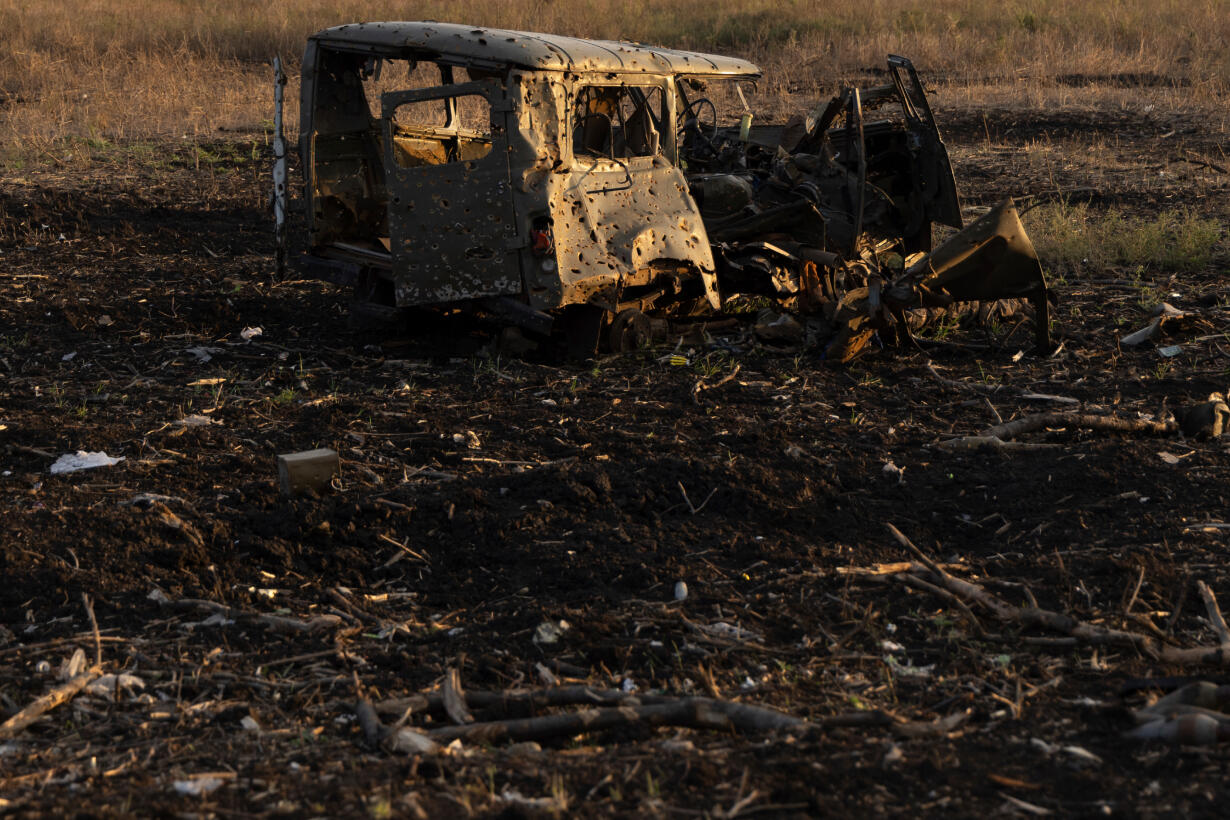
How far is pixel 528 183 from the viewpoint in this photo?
7074mm

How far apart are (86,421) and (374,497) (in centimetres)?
214

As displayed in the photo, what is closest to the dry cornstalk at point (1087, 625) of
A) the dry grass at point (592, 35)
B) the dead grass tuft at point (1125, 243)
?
the dead grass tuft at point (1125, 243)

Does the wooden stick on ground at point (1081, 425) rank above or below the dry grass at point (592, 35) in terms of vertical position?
below

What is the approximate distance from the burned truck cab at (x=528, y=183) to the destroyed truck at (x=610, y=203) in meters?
0.01

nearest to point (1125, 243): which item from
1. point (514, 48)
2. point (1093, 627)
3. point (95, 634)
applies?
point (514, 48)

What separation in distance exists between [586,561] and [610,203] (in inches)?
129

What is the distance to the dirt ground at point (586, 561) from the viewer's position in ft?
10.8

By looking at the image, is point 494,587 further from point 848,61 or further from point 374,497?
point 848,61

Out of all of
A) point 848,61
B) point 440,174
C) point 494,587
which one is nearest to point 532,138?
point 440,174

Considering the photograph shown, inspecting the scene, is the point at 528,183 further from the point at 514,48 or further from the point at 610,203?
the point at 514,48

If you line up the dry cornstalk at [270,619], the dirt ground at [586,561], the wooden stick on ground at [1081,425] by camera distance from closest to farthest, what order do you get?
the dirt ground at [586,561], the dry cornstalk at [270,619], the wooden stick on ground at [1081,425]

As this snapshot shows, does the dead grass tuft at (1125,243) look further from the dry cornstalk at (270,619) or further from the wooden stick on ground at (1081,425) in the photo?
the dry cornstalk at (270,619)

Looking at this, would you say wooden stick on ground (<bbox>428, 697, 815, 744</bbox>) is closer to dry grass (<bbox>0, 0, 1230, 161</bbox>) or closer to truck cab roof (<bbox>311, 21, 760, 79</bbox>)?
truck cab roof (<bbox>311, 21, 760, 79</bbox>)

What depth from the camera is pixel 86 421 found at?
254 inches
